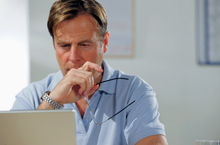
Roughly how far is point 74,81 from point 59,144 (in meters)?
0.57

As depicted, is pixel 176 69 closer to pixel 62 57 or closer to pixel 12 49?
pixel 12 49

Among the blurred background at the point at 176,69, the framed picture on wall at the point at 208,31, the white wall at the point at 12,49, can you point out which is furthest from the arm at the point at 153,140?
the framed picture on wall at the point at 208,31

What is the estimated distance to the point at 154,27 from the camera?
3.04 metres


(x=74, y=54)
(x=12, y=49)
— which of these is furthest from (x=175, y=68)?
(x=74, y=54)

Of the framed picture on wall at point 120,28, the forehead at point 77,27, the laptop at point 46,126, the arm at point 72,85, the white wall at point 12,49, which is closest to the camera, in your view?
the laptop at point 46,126

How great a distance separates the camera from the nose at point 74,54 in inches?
53.9

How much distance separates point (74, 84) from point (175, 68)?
6.47 feet

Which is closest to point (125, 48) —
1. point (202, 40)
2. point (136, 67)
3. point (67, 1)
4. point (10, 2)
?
point (136, 67)

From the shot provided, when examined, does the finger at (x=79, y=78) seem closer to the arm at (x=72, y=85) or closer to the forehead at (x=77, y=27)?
the arm at (x=72, y=85)

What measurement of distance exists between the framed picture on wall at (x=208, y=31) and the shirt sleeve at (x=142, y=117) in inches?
71.2

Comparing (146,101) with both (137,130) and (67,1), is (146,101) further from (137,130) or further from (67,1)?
(67,1)

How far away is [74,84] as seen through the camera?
1.26 metres

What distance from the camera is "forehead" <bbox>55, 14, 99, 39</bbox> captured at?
1.36 metres

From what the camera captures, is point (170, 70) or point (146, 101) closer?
point (146, 101)
